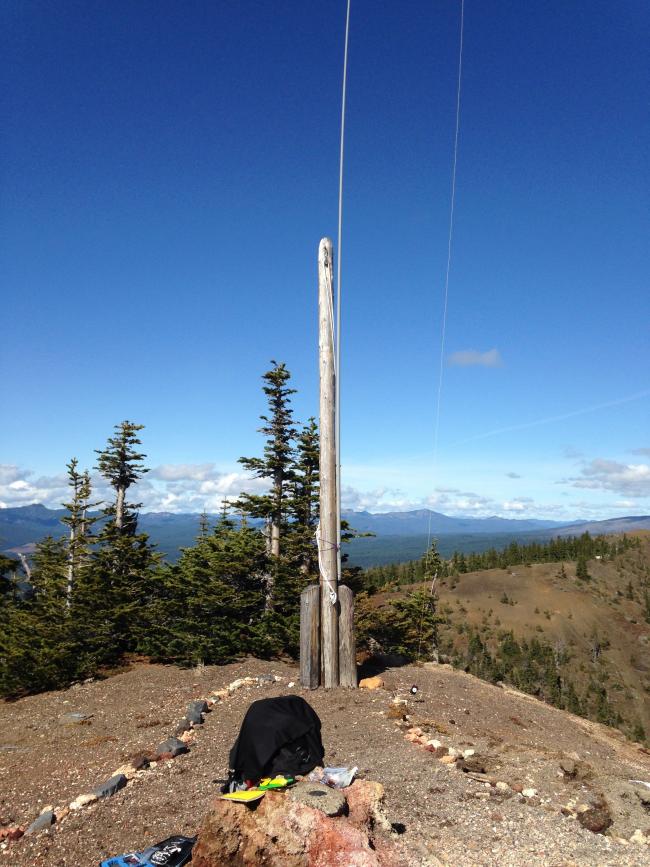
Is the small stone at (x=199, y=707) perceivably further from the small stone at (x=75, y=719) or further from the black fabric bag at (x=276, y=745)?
the black fabric bag at (x=276, y=745)

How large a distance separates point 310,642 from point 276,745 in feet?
22.8

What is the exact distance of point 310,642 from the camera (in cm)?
1278

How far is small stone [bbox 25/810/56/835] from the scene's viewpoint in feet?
22.7

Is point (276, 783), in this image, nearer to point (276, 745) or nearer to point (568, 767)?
point (276, 745)

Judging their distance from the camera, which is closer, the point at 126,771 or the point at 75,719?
the point at 126,771

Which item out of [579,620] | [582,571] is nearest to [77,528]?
[579,620]

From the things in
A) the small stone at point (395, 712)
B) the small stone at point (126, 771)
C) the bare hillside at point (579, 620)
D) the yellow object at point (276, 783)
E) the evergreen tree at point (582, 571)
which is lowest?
the bare hillside at point (579, 620)

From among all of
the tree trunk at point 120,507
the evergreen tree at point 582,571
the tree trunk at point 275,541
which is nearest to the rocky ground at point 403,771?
the tree trunk at point 275,541

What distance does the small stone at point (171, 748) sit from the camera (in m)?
9.20

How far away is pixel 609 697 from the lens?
110 m

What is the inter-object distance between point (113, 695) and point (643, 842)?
14508mm

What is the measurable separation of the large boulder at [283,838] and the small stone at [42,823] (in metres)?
3.32

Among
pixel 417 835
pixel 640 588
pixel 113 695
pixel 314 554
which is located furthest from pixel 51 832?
pixel 640 588

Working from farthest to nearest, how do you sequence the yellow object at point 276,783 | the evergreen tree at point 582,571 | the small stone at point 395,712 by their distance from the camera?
the evergreen tree at point 582,571 < the small stone at point 395,712 < the yellow object at point 276,783
